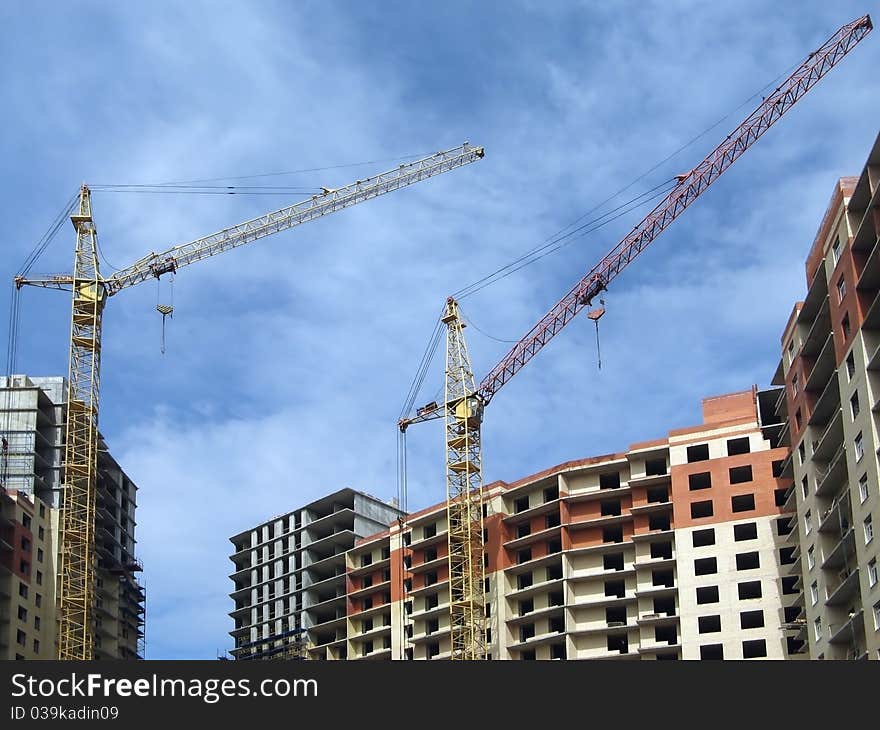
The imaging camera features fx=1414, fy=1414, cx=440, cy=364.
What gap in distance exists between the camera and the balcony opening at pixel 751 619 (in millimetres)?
123688

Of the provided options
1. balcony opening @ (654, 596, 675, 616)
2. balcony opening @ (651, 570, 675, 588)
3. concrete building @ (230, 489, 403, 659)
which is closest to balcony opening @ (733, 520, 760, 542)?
balcony opening @ (651, 570, 675, 588)

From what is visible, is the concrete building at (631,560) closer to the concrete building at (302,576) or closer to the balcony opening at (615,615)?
the balcony opening at (615,615)

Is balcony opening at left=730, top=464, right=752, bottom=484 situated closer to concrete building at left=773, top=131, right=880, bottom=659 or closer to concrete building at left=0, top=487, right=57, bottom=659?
concrete building at left=773, top=131, right=880, bottom=659

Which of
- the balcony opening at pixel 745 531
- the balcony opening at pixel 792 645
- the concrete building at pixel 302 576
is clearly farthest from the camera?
the concrete building at pixel 302 576

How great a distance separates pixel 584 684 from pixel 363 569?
11999 centimetres

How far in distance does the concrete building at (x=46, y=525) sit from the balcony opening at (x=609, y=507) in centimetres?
5745

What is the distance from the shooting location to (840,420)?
99188 millimetres

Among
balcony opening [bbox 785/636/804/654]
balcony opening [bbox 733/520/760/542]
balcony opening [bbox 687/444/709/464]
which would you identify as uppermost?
balcony opening [bbox 687/444/709/464]

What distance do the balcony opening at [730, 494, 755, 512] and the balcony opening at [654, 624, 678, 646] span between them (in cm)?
1324

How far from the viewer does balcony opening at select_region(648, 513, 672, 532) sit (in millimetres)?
137125

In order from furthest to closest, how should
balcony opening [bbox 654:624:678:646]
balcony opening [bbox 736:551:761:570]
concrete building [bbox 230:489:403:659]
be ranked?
concrete building [bbox 230:489:403:659] < balcony opening [bbox 654:624:678:646] < balcony opening [bbox 736:551:761:570]

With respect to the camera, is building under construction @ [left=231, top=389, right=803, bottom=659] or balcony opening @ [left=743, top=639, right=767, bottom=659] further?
building under construction @ [left=231, top=389, right=803, bottom=659]

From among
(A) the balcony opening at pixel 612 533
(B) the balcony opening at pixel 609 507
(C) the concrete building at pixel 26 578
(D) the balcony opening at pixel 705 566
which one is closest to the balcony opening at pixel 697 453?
(D) the balcony opening at pixel 705 566

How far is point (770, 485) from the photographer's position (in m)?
126
